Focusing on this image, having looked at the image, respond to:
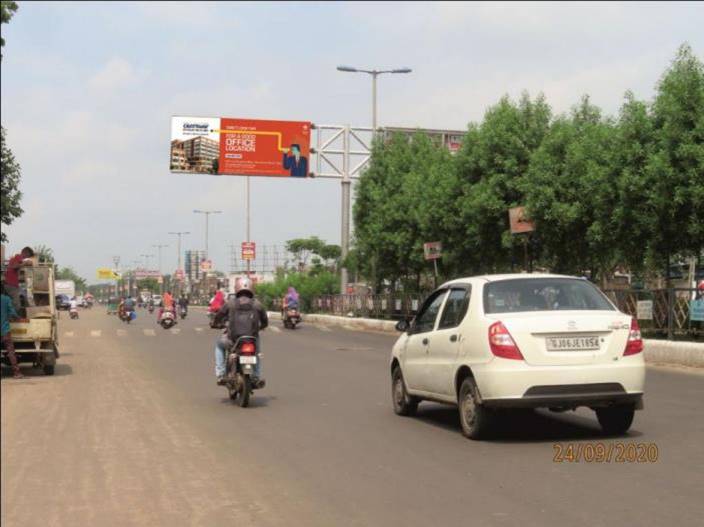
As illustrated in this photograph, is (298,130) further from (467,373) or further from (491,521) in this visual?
(491,521)

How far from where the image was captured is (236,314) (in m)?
12.5

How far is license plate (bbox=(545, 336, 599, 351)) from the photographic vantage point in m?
8.63

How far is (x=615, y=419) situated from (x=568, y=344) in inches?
45.0

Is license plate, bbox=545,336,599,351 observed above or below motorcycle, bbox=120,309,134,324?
above

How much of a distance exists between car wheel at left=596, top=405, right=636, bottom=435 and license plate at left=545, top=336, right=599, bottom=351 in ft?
A: 2.76

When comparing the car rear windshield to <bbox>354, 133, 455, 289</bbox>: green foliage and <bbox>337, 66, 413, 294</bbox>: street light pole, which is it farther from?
<bbox>337, 66, 413, 294</bbox>: street light pole

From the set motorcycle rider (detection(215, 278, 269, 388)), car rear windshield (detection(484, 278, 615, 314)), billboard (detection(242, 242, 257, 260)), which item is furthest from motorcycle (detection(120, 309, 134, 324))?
car rear windshield (detection(484, 278, 615, 314))

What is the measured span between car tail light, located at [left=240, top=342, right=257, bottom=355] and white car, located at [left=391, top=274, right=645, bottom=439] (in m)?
3.37

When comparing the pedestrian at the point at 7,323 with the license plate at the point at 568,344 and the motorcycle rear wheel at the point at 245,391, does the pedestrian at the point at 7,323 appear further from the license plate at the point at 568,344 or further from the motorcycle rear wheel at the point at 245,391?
the license plate at the point at 568,344

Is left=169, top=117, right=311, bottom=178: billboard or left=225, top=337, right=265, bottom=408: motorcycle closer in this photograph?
left=225, top=337, right=265, bottom=408: motorcycle

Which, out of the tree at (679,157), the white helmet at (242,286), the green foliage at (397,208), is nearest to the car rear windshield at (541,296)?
the white helmet at (242,286)

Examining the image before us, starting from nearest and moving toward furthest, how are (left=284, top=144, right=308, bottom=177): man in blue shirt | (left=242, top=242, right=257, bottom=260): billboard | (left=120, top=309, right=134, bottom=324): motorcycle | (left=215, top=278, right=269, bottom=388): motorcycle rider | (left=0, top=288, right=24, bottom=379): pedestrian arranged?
(left=215, top=278, right=269, bottom=388): motorcycle rider < (left=0, top=288, right=24, bottom=379): pedestrian < (left=284, top=144, right=308, bottom=177): man in blue shirt < (left=120, top=309, right=134, bottom=324): motorcycle < (left=242, top=242, right=257, bottom=260): billboard

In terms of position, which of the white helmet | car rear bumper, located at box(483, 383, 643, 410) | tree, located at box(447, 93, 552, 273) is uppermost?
tree, located at box(447, 93, 552, 273)

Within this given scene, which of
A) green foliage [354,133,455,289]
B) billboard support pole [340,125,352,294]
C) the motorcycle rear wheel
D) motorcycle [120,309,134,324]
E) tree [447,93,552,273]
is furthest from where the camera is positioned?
motorcycle [120,309,134,324]
